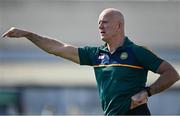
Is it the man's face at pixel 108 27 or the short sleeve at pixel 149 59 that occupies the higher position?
the man's face at pixel 108 27

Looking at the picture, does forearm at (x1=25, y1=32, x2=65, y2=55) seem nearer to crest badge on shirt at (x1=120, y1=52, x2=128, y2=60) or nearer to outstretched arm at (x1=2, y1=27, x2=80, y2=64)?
outstretched arm at (x1=2, y1=27, x2=80, y2=64)

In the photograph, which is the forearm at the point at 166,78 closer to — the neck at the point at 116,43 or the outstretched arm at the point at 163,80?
the outstretched arm at the point at 163,80

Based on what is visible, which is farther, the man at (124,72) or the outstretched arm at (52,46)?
the outstretched arm at (52,46)

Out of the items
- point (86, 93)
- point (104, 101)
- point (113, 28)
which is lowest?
point (86, 93)

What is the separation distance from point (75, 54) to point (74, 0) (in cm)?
1393

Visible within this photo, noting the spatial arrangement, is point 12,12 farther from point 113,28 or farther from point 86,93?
point 113,28

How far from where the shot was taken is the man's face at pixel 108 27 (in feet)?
22.1

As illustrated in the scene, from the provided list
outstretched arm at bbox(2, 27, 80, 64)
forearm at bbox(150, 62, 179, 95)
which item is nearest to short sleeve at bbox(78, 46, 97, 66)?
outstretched arm at bbox(2, 27, 80, 64)

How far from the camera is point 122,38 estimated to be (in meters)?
6.82

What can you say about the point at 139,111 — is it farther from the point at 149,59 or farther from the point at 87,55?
the point at 87,55

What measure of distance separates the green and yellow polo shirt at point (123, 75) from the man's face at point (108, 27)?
0.12 meters

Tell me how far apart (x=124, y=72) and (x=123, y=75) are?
0.02m

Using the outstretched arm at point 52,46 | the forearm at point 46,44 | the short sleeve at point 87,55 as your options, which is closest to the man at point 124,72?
the short sleeve at point 87,55

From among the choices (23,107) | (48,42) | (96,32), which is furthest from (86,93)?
(48,42)
